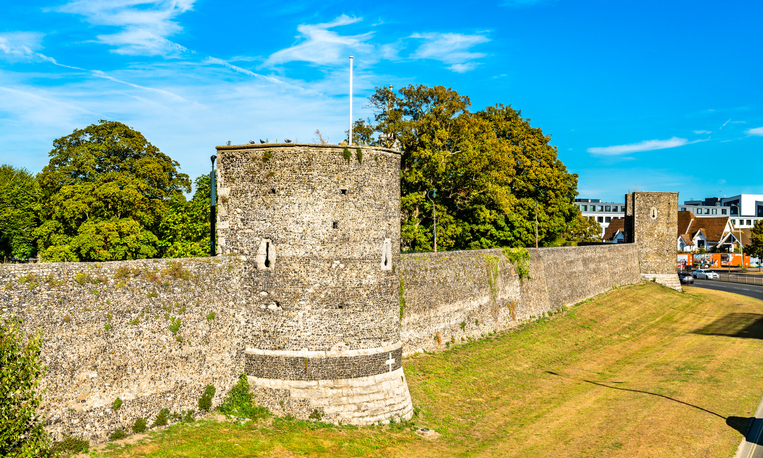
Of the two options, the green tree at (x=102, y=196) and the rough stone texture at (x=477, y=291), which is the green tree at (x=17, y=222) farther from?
the rough stone texture at (x=477, y=291)

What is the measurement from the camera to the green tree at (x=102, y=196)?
34.4 m

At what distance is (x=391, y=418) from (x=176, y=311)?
6.90 meters

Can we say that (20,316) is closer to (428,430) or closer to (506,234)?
(428,430)

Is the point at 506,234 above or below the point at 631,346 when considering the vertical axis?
above

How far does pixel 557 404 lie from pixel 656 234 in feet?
136

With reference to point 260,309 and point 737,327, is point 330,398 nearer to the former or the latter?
point 260,309

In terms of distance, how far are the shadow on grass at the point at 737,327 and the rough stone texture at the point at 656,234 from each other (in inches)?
513

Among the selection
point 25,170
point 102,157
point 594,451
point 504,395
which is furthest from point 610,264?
point 25,170

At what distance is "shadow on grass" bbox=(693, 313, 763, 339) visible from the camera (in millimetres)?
35969

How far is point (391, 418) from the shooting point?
16719 mm

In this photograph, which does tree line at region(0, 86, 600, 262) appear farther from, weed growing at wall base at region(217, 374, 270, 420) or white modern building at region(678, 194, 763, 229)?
white modern building at region(678, 194, 763, 229)

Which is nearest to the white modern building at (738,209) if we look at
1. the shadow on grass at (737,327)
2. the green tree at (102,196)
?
the shadow on grass at (737,327)

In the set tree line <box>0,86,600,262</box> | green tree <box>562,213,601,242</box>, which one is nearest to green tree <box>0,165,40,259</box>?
tree line <box>0,86,600,262</box>

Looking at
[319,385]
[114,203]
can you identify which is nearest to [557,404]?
[319,385]
